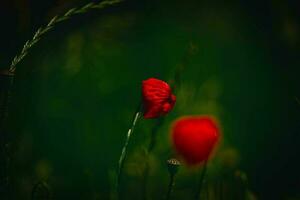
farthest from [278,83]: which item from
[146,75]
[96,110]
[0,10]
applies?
[0,10]

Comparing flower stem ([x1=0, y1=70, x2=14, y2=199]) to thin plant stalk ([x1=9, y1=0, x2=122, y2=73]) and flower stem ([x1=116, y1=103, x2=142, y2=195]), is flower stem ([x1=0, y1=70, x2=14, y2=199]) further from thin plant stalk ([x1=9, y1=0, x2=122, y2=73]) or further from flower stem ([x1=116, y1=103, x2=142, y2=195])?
flower stem ([x1=116, y1=103, x2=142, y2=195])

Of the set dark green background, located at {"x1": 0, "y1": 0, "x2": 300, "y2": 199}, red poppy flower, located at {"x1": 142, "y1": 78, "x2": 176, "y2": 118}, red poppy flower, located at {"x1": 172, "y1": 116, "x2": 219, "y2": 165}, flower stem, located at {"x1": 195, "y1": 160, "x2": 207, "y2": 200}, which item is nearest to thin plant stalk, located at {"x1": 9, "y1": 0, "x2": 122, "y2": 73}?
dark green background, located at {"x1": 0, "y1": 0, "x2": 300, "y2": 199}

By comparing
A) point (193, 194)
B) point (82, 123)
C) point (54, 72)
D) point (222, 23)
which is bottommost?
point (193, 194)

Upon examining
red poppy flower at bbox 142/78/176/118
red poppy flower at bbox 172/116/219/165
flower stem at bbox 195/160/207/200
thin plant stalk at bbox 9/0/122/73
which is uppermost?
thin plant stalk at bbox 9/0/122/73

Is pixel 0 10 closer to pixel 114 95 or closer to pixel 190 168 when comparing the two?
pixel 114 95

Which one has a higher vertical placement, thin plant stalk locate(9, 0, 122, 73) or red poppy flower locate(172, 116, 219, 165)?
thin plant stalk locate(9, 0, 122, 73)

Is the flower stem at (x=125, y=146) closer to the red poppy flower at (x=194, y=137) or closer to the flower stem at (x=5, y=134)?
the red poppy flower at (x=194, y=137)

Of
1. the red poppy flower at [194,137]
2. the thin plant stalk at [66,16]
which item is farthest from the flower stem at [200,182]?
the thin plant stalk at [66,16]
